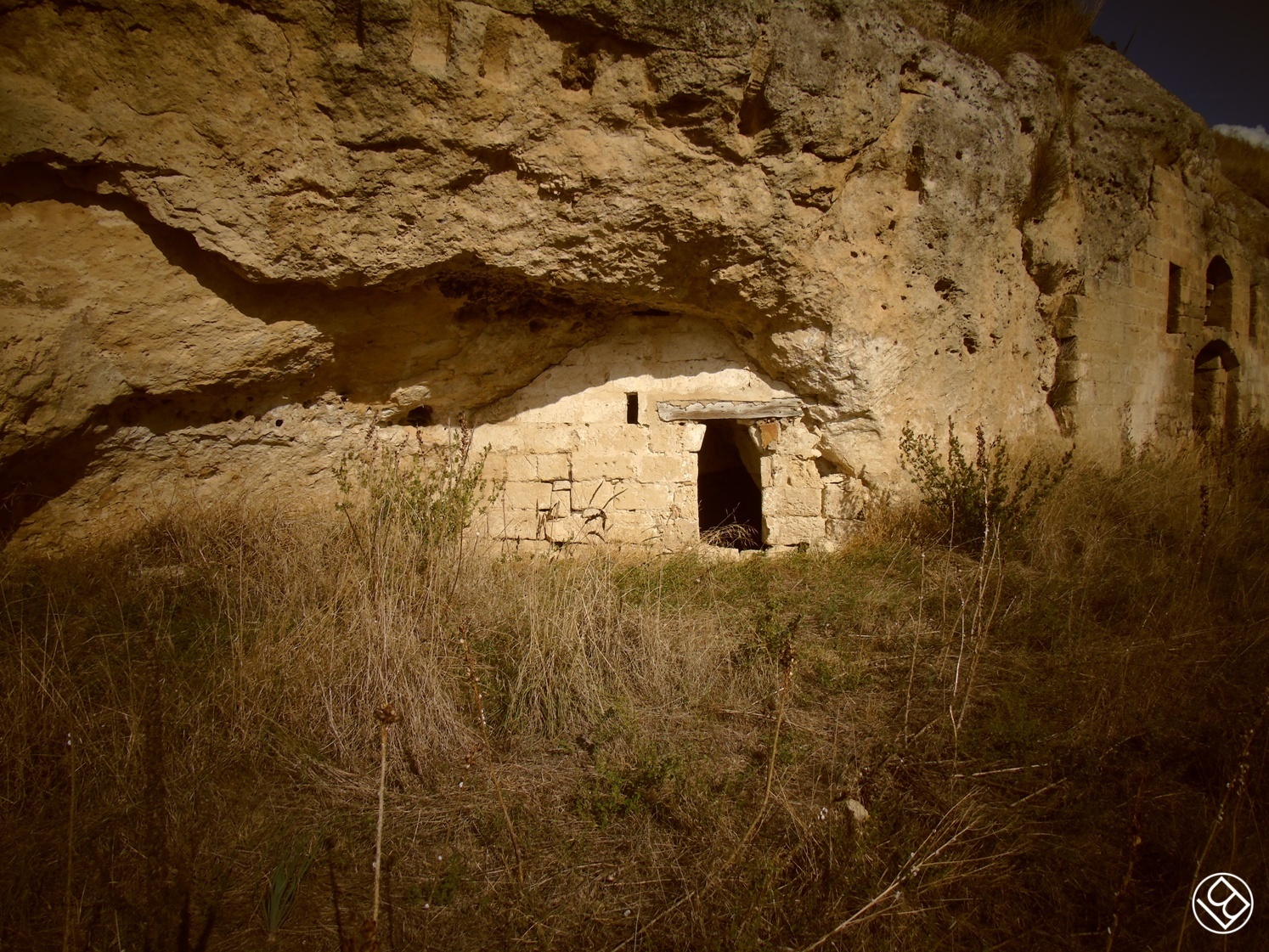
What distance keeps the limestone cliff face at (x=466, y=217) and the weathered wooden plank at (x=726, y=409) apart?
0.19 m

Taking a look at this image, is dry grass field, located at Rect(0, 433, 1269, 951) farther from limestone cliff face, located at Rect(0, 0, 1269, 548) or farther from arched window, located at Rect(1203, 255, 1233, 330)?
arched window, located at Rect(1203, 255, 1233, 330)

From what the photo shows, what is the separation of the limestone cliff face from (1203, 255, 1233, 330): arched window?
10.6 feet

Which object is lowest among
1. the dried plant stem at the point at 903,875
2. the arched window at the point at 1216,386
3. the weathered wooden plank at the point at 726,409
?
the dried plant stem at the point at 903,875

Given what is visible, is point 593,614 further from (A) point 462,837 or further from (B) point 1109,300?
(B) point 1109,300

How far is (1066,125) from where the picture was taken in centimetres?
586

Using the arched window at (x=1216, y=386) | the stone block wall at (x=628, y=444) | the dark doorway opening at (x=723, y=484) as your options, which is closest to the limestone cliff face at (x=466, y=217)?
the stone block wall at (x=628, y=444)

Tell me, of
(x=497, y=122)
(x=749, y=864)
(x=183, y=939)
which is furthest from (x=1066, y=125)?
(x=183, y=939)

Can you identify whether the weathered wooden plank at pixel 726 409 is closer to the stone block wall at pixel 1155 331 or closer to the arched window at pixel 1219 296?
the stone block wall at pixel 1155 331

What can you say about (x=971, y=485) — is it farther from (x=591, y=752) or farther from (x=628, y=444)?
(x=591, y=752)

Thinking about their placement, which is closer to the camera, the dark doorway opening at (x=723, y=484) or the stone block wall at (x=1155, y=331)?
the stone block wall at (x=1155, y=331)

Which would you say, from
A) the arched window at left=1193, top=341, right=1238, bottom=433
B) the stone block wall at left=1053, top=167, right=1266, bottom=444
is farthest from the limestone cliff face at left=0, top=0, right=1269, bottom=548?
Answer: the arched window at left=1193, top=341, right=1238, bottom=433

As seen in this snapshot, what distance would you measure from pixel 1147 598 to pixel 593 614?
3084 mm

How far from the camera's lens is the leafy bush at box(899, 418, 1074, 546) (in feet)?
14.7

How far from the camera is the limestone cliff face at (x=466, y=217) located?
335 cm
